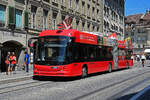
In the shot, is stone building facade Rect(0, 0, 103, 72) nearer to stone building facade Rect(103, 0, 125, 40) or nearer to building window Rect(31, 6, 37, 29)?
building window Rect(31, 6, 37, 29)

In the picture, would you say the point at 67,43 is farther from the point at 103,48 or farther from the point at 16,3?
the point at 16,3

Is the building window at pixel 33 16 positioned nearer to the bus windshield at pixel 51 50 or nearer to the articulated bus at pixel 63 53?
the articulated bus at pixel 63 53

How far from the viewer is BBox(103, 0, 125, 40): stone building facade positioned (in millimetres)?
45844

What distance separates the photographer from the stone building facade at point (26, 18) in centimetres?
2086

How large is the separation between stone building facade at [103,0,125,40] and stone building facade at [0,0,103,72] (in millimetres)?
10894

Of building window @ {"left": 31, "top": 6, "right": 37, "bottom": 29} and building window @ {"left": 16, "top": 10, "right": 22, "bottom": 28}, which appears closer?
building window @ {"left": 16, "top": 10, "right": 22, "bottom": 28}

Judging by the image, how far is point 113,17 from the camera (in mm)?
51312

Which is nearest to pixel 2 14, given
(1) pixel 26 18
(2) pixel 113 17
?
(1) pixel 26 18

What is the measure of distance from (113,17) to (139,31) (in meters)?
34.7

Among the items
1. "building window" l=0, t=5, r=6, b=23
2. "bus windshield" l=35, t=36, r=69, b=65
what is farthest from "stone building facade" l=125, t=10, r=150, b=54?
"bus windshield" l=35, t=36, r=69, b=65

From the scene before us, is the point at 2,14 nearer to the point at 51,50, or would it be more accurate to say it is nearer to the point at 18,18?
the point at 18,18

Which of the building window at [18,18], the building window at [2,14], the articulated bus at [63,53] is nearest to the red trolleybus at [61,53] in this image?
the articulated bus at [63,53]

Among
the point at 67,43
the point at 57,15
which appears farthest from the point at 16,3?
the point at 67,43

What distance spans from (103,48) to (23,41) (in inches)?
311
